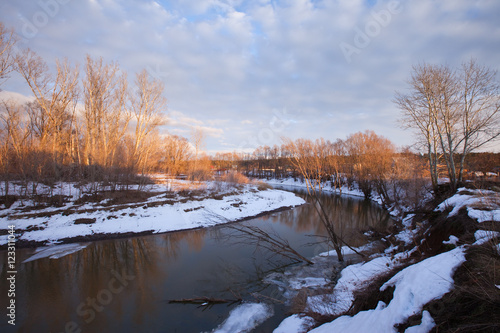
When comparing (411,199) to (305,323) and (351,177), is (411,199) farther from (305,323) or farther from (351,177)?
(351,177)

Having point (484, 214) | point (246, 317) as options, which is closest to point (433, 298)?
point (484, 214)

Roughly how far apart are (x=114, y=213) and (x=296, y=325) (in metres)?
14.1

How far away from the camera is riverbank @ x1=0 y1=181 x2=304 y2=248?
1224cm

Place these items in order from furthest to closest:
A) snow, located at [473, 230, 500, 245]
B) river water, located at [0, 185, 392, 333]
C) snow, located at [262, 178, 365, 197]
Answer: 1. snow, located at [262, 178, 365, 197]
2. river water, located at [0, 185, 392, 333]
3. snow, located at [473, 230, 500, 245]

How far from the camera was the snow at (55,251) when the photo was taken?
1027 cm

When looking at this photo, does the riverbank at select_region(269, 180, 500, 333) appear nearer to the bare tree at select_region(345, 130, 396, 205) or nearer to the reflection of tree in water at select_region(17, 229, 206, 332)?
the reflection of tree in water at select_region(17, 229, 206, 332)

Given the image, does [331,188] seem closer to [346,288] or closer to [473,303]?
[346,288]

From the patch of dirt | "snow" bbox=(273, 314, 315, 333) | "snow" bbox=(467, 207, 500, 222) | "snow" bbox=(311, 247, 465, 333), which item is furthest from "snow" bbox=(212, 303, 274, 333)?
the patch of dirt

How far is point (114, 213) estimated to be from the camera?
1477 cm

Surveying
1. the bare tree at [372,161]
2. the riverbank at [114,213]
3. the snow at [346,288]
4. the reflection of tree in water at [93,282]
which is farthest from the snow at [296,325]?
the bare tree at [372,161]

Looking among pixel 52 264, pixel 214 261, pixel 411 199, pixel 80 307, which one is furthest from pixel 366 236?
pixel 52 264

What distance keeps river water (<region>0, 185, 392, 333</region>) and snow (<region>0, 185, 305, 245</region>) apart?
1.28 meters

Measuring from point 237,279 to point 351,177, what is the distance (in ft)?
120

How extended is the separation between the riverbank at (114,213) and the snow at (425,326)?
23.3 feet
